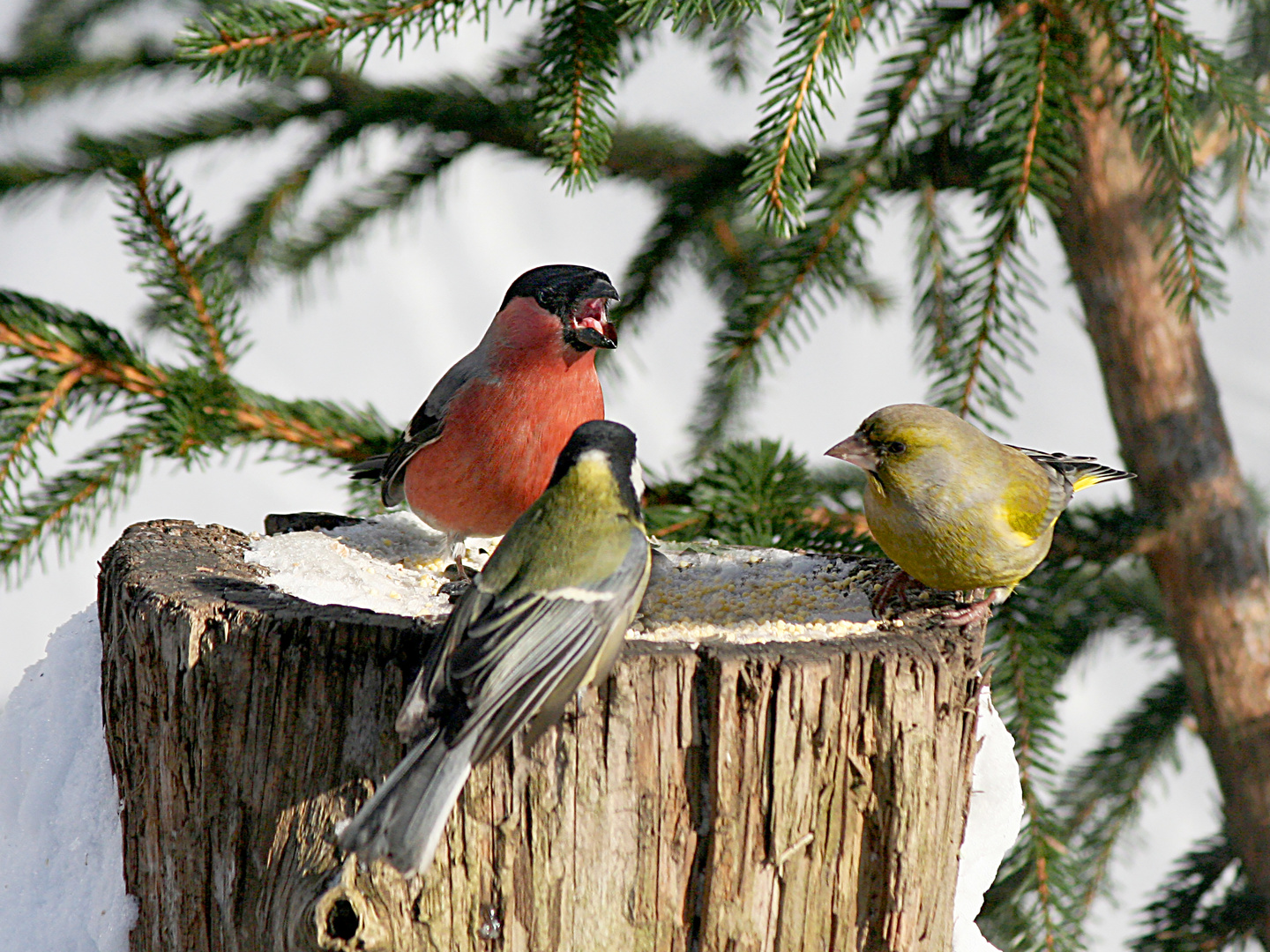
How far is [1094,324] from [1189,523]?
448 mm

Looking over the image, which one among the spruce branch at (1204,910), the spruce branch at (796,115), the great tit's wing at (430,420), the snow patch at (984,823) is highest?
the spruce branch at (796,115)

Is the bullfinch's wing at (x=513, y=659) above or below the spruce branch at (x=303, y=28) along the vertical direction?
below

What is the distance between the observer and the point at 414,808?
1.24 metres

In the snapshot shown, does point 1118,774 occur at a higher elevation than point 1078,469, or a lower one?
lower

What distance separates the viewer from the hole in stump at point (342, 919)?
1.38m

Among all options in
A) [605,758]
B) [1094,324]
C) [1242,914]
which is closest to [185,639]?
[605,758]

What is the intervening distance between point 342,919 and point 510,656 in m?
0.39

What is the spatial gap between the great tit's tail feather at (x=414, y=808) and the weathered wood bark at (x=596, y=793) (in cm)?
11

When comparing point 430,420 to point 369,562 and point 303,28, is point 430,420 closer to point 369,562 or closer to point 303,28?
point 369,562

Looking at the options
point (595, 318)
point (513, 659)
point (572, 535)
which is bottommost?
point (513, 659)

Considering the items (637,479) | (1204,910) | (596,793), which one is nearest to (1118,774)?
(1204,910)

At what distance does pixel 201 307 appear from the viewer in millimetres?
2277

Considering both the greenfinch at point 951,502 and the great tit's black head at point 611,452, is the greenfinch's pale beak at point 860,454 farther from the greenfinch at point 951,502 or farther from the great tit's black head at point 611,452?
the great tit's black head at point 611,452

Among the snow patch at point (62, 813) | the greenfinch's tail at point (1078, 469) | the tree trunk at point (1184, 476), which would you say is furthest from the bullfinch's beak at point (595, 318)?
the tree trunk at point (1184, 476)
